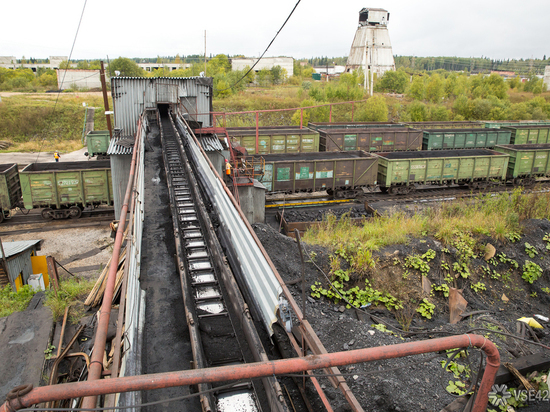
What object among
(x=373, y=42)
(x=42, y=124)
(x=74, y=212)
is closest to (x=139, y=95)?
(x=74, y=212)

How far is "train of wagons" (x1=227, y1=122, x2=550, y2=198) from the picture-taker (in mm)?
17219

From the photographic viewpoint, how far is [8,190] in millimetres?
15508

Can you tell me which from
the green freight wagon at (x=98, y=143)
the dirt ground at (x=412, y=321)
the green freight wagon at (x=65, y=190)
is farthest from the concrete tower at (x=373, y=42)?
the dirt ground at (x=412, y=321)

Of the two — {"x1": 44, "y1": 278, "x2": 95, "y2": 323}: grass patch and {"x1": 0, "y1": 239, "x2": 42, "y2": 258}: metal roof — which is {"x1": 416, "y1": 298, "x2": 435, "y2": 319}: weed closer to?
{"x1": 44, "y1": 278, "x2": 95, "y2": 323}: grass patch

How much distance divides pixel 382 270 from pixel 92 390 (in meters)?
8.21

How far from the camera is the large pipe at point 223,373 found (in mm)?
2137

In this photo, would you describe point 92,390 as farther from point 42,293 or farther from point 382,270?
point 382,270

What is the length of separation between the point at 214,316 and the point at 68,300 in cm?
453

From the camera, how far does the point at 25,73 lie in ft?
225

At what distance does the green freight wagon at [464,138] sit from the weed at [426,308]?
760 inches

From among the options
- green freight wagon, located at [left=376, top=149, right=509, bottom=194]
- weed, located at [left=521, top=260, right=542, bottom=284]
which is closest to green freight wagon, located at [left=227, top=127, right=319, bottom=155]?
green freight wagon, located at [left=376, top=149, right=509, bottom=194]

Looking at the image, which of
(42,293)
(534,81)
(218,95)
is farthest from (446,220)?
(534,81)

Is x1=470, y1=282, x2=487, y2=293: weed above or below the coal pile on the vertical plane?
below

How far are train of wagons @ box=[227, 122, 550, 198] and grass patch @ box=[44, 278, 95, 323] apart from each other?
900cm
